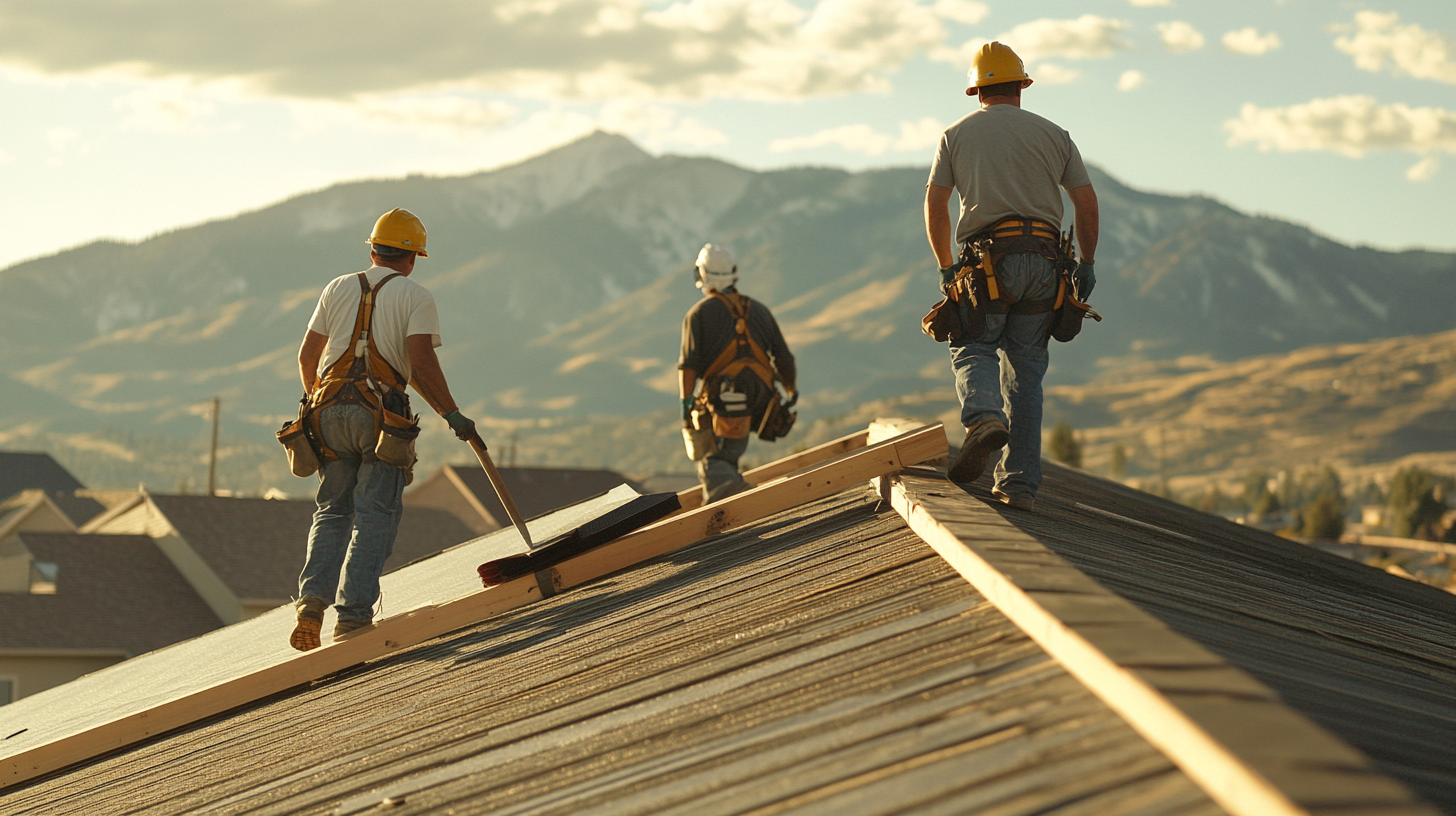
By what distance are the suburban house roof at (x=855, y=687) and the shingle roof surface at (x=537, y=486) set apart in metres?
48.4

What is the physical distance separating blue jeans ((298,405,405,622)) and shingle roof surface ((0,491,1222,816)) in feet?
1.85

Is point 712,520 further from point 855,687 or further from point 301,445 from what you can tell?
point 855,687

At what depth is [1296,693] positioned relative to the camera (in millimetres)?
3262

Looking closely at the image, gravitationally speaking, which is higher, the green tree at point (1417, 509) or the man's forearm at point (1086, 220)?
the man's forearm at point (1086, 220)

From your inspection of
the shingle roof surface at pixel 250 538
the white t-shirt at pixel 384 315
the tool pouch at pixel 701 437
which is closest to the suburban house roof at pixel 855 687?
the white t-shirt at pixel 384 315

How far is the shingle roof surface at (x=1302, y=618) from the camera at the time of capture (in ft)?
10.3

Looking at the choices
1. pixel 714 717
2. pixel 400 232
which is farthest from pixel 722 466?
pixel 714 717

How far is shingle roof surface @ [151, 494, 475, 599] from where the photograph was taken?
39469mm

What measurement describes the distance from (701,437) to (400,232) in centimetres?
308

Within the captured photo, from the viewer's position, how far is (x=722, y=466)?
349 inches

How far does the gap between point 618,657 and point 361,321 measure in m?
2.68

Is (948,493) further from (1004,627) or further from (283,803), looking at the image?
(283,803)

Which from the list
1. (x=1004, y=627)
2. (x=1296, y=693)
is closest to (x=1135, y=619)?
(x=1004, y=627)

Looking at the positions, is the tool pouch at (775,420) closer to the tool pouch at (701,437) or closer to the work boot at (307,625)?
the tool pouch at (701,437)
